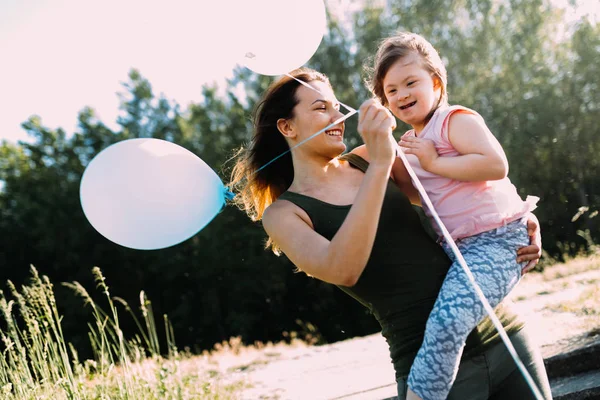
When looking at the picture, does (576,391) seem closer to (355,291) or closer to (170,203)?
(355,291)

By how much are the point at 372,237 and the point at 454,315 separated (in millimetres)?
300

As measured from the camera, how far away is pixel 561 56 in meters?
21.2

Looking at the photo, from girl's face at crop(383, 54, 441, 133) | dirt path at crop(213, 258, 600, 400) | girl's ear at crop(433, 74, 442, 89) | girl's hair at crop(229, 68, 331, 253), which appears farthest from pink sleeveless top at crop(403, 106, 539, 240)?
dirt path at crop(213, 258, 600, 400)

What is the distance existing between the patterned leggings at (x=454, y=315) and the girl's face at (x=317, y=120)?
0.54 metres

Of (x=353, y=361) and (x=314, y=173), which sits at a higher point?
(x=314, y=173)

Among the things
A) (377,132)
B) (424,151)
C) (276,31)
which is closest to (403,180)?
(424,151)

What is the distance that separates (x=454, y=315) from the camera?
5.29ft

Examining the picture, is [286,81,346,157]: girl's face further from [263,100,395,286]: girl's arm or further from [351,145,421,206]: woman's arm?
[263,100,395,286]: girl's arm

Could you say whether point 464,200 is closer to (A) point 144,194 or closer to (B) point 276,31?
(B) point 276,31

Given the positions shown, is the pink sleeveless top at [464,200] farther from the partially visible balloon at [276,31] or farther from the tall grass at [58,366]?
the tall grass at [58,366]

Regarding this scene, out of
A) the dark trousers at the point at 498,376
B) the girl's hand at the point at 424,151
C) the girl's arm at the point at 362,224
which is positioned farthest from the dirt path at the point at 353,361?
the girl's arm at the point at 362,224

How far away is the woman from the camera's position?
5.16 ft

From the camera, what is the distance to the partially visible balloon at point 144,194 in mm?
1936

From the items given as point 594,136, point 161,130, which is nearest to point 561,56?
point 594,136
